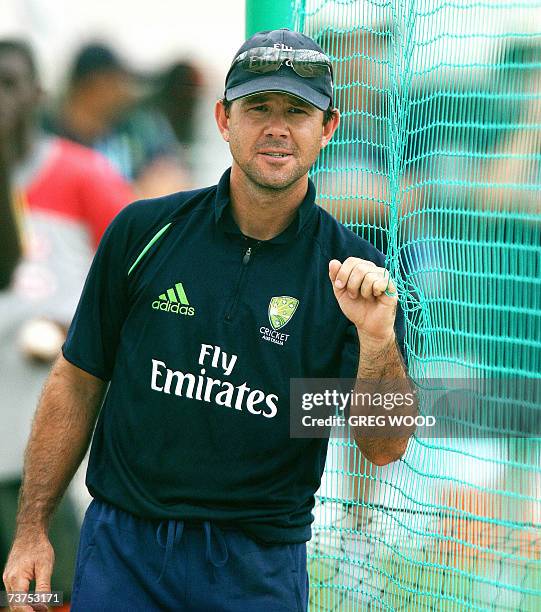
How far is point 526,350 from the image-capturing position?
2887 mm

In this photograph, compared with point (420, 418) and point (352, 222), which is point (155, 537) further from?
point (352, 222)

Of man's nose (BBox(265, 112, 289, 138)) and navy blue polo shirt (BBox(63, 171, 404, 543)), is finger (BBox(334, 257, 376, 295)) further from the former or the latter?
man's nose (BBox(265, 112, 289, 138))

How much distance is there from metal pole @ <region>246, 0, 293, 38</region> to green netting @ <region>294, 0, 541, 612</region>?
20cm

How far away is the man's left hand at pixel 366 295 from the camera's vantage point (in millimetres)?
2617

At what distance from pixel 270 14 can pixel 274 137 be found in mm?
899

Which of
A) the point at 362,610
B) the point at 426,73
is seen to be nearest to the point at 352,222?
the point at 426,73

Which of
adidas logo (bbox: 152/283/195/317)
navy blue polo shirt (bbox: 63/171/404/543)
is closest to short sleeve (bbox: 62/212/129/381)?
navy blue polo shirt (bbox: 63/171/404/543)

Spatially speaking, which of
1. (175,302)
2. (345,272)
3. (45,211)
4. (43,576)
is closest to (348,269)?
(345,272)

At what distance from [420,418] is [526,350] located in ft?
1.45

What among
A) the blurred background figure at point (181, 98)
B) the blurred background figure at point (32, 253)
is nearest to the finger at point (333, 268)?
the blurred background figure at point (32, 253)

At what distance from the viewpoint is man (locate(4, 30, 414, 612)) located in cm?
281

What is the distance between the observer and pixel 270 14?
3.57m

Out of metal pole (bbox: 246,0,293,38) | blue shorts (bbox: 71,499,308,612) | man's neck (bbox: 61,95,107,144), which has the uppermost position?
man's neck (bbox: 61,95,107,144)

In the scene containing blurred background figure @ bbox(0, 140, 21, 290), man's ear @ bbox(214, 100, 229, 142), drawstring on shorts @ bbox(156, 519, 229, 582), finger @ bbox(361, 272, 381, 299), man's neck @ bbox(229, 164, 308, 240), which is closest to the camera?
finger @ bbox(361, 272, 381, 299)
